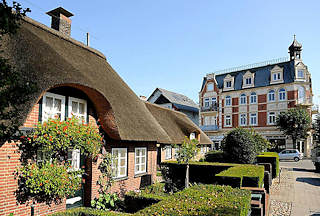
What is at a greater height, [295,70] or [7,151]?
[295,70]

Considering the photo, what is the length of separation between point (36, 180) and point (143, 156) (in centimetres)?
609

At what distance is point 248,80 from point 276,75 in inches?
153

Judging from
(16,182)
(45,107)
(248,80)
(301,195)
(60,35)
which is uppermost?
(248,80)

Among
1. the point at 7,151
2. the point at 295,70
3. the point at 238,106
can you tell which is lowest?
the point at 7,151

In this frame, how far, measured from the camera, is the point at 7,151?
19.3ft

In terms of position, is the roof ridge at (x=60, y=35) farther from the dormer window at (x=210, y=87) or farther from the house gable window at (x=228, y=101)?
the dormer window at (x=210, y=87)

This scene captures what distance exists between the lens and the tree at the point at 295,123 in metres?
29.0

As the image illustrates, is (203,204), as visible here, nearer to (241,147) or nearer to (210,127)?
(241,147)

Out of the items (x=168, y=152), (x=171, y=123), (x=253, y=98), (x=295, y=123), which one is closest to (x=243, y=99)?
(x=253, y=98)

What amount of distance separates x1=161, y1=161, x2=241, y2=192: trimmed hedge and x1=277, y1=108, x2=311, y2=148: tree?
2055 centimetres

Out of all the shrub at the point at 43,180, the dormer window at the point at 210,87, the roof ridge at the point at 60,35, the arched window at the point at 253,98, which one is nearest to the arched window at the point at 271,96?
the arched window at the point at 253,98

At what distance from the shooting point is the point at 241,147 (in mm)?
14812

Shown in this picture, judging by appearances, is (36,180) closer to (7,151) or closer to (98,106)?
(7,151)

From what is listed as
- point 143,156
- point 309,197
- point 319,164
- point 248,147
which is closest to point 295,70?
point 319,164
